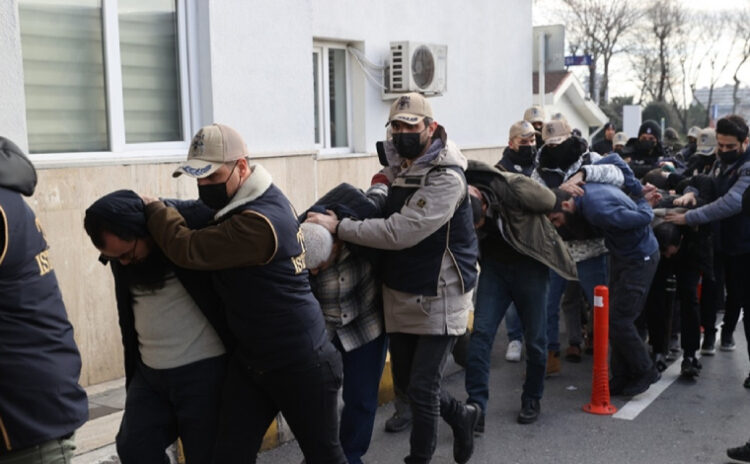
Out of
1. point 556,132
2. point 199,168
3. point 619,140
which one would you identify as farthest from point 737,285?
point 619,140

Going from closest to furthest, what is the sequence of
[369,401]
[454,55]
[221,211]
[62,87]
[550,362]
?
[221,211], [369,401], [62,87], [550,362], [454,55]

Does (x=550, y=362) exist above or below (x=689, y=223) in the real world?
below

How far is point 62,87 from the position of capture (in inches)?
269

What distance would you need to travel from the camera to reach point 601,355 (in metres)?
6.53

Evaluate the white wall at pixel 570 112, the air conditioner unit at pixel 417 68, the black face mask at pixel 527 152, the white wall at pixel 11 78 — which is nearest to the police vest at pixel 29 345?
the white wall at pixel 11 78

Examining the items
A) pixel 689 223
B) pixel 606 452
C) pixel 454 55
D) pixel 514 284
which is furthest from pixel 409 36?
pixel 606 452

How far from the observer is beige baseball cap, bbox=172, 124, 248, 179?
12.1 ft

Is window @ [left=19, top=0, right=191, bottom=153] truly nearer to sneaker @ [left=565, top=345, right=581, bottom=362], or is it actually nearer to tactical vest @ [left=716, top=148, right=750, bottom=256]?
sneaker @ [left=565, top=345, right=581, bottom=362]

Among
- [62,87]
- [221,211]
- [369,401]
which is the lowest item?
[369,401]

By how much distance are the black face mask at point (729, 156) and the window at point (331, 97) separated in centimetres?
447

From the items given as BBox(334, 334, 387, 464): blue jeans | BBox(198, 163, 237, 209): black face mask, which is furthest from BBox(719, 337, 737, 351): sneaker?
BBox(198, 163, 237, 209): black face mask

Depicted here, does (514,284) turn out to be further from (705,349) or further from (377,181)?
(705,349)

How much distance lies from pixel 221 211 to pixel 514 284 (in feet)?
9.37

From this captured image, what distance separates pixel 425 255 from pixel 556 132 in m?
2.74
